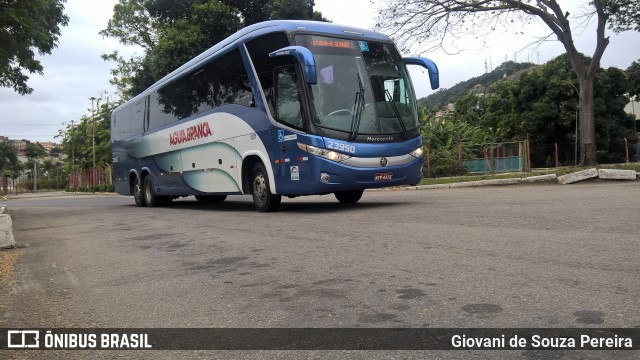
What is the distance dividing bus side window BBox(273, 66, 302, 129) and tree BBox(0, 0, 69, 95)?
5.83 m

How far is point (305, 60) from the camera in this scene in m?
8.59

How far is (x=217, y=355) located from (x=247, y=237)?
440 cm

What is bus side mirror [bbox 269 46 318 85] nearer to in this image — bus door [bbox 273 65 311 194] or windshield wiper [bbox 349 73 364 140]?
bus door [bbox 273 65 311 194]

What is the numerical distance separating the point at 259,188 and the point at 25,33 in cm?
703

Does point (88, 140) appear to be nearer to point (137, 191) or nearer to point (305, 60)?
point (137, 191)

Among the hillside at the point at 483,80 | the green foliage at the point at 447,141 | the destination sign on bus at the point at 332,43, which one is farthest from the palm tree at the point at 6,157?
the destination sign on bus at the point at 332,43

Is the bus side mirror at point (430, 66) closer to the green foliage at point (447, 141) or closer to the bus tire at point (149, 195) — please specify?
the bus tire at point (149, 195)

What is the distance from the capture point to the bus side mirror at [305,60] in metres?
8.50

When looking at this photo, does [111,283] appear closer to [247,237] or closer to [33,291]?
[33,291]

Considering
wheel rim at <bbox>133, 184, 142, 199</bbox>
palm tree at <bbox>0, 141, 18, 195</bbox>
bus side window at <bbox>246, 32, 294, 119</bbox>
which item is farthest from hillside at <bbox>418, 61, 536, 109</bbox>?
palm tree at <bbox>0, 141, 18, 195</bbox>

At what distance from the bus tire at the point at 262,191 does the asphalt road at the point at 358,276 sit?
6.92 ft

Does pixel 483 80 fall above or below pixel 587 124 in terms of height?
above

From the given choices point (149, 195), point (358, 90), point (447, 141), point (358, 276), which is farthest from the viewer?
point (447, 141)

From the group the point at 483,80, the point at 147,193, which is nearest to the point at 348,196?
the point at 147,193
